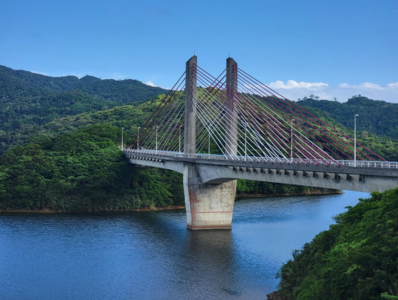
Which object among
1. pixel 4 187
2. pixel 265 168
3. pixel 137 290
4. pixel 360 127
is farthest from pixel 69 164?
pixel 360 127

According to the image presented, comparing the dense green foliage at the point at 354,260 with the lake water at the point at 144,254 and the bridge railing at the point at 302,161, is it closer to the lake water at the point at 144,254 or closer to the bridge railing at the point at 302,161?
the lake water at the point at 144,254

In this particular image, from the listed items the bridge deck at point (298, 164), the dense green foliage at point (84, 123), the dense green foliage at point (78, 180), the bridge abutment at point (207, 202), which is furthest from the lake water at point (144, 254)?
the dense green foliage at point (84, 123)

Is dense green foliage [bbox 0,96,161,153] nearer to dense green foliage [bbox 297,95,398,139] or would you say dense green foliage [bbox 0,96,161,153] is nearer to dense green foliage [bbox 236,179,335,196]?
dense green foliage [bbox 236,179,335,196]

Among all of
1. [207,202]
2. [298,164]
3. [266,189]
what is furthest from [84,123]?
[298,164]

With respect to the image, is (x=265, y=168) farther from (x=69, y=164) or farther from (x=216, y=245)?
(x=69, y=164)

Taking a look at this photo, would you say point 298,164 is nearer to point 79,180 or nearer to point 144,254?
point 144,254

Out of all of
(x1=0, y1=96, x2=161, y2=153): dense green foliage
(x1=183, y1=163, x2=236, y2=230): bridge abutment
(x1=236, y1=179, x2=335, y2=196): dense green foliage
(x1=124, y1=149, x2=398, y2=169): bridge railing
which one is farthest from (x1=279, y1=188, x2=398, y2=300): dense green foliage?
(x1=0, y1=96, x2=161, y2=153): dense green foliage
